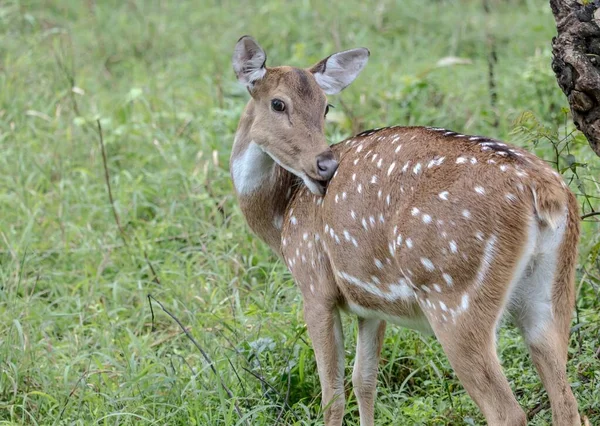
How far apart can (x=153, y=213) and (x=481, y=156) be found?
3.69m

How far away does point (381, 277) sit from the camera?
172 inches

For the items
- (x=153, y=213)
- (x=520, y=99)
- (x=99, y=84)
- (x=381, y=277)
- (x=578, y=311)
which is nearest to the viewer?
(x=381, y=277)

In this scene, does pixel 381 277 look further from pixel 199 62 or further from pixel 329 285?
pixel 199 62

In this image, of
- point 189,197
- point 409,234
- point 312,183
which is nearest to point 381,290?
point 409,234

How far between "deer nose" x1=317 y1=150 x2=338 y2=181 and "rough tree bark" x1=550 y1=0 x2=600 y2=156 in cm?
113

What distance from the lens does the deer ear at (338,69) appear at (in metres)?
5.53

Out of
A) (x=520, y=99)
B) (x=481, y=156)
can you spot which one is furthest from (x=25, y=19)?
(x=481, y=156)

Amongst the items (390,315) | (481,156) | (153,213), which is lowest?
(153,213)

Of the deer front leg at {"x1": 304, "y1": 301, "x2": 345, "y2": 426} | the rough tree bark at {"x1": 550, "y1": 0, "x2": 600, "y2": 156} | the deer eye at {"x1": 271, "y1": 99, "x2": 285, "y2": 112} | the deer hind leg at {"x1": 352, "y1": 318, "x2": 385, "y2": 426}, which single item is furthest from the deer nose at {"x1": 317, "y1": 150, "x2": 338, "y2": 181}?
the rough tree bark at {"x1": 550, "y1": 0, "x2": 600, "y2": 156}

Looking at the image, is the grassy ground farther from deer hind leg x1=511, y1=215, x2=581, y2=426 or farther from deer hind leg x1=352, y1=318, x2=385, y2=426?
deer hind leg x1=511, y1=215, x2=581, y2=426

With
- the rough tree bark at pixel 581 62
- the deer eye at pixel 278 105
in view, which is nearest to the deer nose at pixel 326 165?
the deer eye at pixel 278 105

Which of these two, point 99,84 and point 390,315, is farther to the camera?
point 99,84

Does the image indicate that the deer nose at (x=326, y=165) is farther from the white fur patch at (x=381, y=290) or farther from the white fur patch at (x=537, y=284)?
the white fur patch at (x=537, y=284)

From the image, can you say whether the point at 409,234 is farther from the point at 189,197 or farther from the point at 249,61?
the point at 189,197
